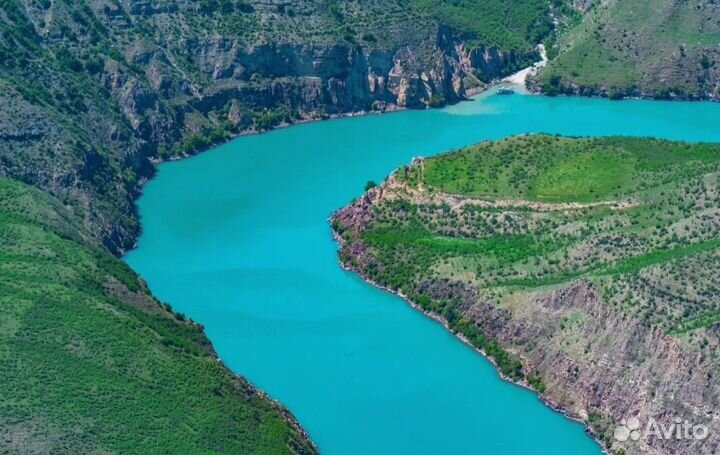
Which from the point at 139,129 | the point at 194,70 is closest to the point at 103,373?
the point at 139,129

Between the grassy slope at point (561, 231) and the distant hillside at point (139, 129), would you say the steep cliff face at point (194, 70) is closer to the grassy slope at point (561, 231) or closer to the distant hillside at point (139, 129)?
the distant hillside at point (139, 129)

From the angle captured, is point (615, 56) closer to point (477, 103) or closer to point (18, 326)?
point (477, 103)

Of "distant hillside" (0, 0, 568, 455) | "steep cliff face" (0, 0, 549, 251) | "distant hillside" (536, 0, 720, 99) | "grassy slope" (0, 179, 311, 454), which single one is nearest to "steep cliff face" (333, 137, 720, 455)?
"distant hillside" (0, 0, 568, 455)

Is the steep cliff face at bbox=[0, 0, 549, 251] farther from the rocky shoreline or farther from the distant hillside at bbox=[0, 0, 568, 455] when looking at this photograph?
the rocky shoreline

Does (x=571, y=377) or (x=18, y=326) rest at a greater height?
(x=18, y=326)

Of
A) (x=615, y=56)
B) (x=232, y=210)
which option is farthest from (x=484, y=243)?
(x=615, y=56)

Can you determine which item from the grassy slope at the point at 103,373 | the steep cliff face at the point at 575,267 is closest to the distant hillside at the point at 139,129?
the grassy slope at the point at 103,373
